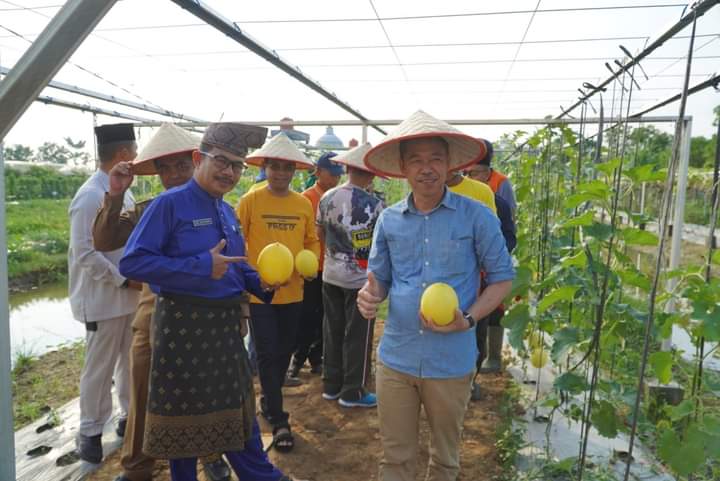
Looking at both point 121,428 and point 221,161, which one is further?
point 121,428

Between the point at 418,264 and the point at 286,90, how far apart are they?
214 inches

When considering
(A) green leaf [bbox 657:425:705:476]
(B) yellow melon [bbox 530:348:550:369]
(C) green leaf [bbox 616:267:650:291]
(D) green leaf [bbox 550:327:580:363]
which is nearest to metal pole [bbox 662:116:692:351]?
(B) yellow melon [bbox 530:348:550:369]

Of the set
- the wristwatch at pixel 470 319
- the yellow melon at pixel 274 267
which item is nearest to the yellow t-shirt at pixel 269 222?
the yellow melon at pixel 274 267

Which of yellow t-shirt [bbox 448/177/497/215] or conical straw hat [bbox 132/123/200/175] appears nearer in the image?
conical straw hat [bbox 132/123/200/175]

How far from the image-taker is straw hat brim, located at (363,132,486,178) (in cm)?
231

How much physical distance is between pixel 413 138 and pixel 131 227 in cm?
164

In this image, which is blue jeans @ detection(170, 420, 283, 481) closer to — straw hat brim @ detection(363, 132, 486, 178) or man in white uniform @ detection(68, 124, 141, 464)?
man in white uniform @ detection(68, 124, 141, 464)

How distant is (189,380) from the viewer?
2.28 meters

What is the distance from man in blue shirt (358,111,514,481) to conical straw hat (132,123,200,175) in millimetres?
1195

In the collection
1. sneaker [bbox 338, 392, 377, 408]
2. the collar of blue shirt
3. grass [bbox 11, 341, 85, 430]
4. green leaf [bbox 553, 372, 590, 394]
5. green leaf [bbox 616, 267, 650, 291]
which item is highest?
the collar of blue shirt

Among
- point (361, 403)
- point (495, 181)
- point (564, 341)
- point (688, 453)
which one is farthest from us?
point (495, 181)

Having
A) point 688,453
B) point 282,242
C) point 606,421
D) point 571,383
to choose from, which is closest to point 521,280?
point 571,383

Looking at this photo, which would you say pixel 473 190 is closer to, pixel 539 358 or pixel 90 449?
pixel 539 358

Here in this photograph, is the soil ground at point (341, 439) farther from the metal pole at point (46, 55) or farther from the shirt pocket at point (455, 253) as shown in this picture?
the metal pole at point (46, 55)
